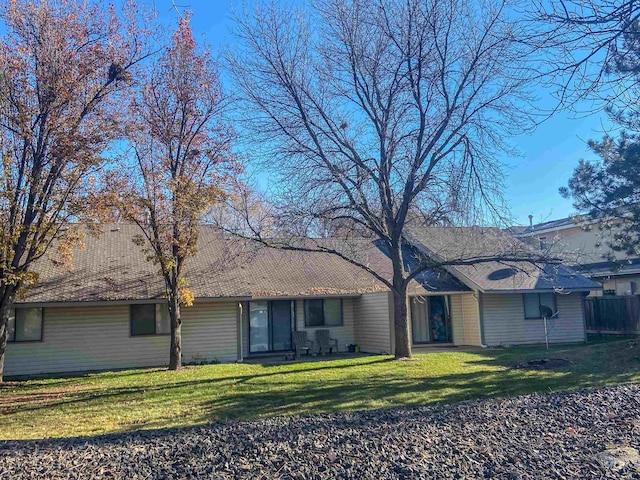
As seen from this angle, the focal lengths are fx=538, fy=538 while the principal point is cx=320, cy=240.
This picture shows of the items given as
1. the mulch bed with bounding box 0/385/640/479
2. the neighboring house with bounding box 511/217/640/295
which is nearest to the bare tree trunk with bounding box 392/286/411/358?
the neighboring house with bounding box 511/217/640/295

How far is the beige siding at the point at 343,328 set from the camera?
18562 mm

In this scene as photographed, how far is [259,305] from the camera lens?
60.3 feet

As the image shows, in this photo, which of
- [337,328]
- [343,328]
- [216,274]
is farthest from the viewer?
[343,328]

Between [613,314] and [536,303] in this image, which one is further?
[613,314]

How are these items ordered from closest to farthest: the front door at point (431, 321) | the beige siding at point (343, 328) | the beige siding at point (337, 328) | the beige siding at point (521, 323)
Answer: the beige siding at point (337, 328) → the beige siding at point (343, 328) → the beige siding at point (521, 323) → the front door at point (431, 321)

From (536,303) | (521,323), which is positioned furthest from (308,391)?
(536,303)

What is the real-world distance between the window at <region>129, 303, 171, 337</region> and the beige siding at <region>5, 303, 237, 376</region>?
166 millimetres

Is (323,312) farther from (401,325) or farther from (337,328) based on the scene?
(401,325)

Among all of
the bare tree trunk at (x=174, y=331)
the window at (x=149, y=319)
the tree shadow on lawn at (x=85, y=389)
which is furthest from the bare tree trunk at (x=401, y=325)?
the window at (x=149, y=319)

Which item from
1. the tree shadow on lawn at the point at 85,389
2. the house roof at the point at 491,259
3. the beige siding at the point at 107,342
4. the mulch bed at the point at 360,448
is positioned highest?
the house roof at the point at 491,259

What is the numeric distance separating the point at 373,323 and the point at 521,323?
214 inches

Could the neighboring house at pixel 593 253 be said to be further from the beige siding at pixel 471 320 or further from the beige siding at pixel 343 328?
the beige siding at pixel 343 328

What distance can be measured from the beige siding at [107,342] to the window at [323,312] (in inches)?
116

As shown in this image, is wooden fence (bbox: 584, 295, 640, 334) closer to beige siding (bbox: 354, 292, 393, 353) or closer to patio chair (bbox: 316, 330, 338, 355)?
beige siding (bbox: 354, 292, 393, 353)
